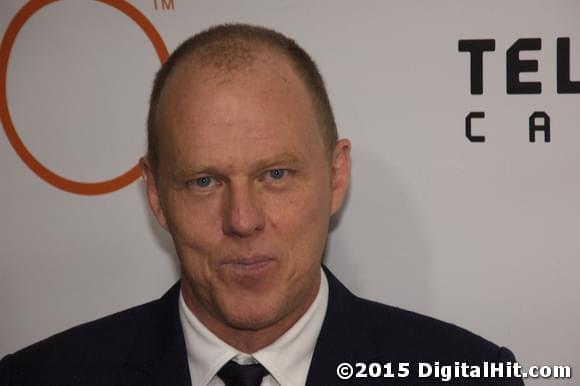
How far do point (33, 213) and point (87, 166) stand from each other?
18 centimetres

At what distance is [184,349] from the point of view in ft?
5.05

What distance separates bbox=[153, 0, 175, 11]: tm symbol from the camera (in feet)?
6.09

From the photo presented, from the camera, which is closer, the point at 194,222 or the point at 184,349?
the point at 194,222

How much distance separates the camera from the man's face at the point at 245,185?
1.41m

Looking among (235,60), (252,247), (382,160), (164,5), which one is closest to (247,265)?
(252,247)

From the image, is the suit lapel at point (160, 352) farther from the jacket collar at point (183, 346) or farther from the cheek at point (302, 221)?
the cheek at point (302, 221)

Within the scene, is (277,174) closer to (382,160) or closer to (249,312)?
(249,312)

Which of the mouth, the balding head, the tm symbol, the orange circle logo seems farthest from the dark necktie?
the tm symbol

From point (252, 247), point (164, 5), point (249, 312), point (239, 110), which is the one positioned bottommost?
point (249, 312)

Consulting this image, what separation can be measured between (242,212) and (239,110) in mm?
185

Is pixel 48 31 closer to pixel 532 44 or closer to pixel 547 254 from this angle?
pixel 532 44

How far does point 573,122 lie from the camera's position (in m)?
1.71

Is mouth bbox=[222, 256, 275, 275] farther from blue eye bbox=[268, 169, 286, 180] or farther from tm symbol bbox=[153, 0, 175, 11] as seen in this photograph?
tm symbol bbox=[153, 0, 175, 11]

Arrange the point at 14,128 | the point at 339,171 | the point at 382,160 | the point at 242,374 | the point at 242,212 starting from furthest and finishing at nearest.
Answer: the point at 14,128, the point at 382,160, the point at 339,171, the point at 242,374, the point at 242,212
